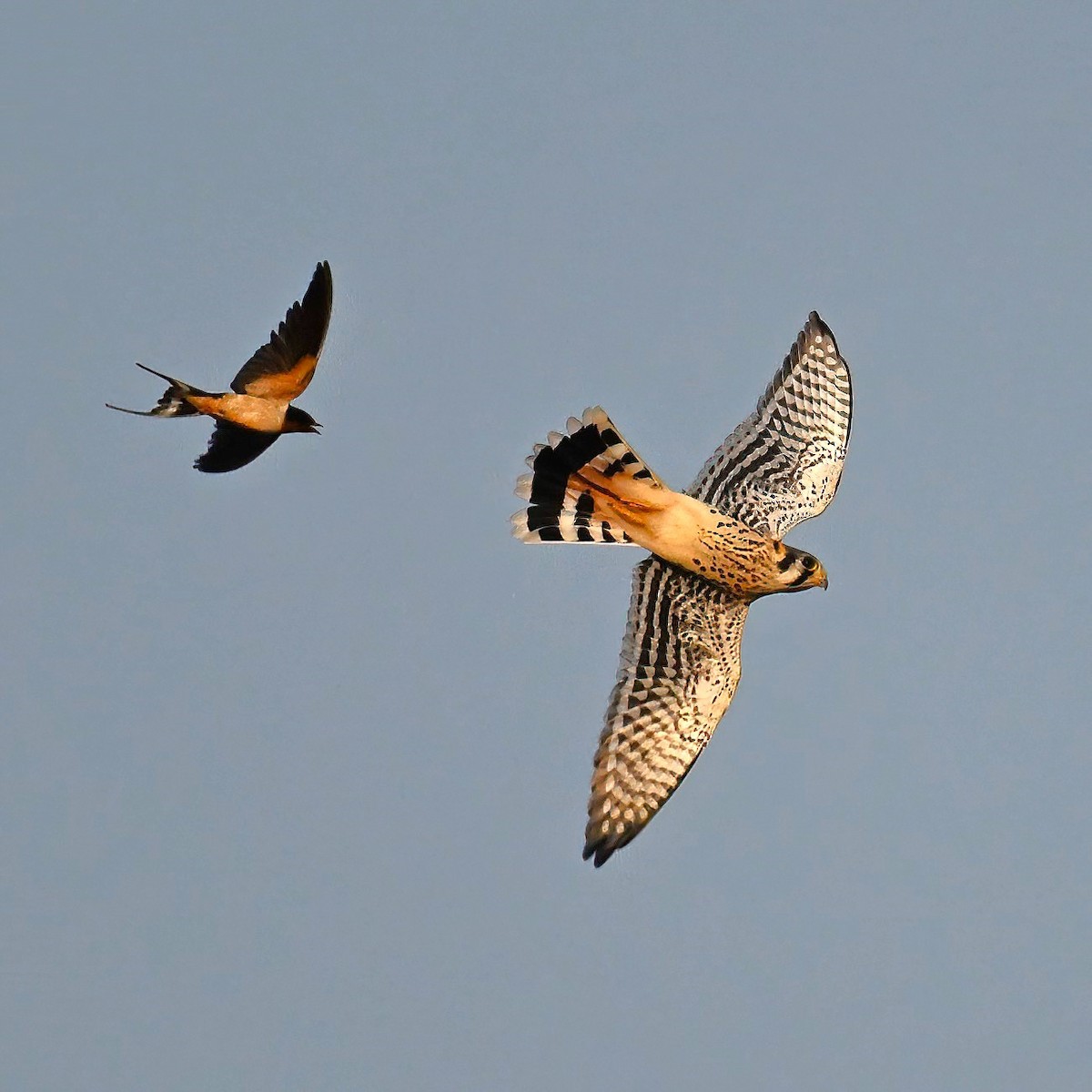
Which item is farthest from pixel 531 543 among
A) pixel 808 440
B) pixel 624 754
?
pixel 808 440

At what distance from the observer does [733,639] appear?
15.5 meters

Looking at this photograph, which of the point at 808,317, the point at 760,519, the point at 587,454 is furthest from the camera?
the point at 808,317

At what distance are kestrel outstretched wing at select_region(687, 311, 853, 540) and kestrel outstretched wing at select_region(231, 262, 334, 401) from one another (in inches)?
123

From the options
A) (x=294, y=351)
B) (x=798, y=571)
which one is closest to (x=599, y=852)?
(x=798, y=571)

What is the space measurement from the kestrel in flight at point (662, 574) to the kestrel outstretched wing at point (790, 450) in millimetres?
19

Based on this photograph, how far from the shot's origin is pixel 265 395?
1684cm

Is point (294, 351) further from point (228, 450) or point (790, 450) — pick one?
point (790, 450)

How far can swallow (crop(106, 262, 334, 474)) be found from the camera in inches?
642

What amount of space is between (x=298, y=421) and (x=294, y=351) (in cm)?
92

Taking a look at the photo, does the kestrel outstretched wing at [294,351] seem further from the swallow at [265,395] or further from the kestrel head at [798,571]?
the kestrel head at [798,571]

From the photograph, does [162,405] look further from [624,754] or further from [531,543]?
[624,754]

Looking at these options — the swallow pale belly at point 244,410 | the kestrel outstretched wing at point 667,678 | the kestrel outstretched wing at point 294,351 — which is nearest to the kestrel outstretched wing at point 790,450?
the kestrel outstretched wing at point 667,678

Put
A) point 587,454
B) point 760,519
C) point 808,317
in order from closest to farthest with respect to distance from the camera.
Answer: point 587,454 < point 760,519 < point 808,317

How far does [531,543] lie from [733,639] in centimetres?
174
